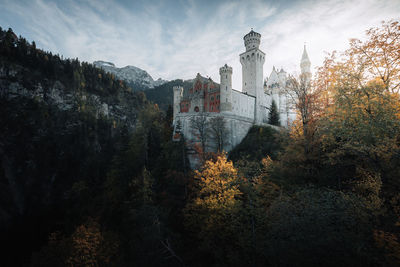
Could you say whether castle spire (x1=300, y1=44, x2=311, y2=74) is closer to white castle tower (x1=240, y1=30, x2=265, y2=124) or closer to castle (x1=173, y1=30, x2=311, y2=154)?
castle (x1=173, y1=30, x2=311, y2=154)

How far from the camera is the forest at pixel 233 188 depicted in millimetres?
8812

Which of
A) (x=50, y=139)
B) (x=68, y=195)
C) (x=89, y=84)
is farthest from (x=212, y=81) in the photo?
(x=89, y=84)

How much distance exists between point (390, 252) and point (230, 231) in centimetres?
1139

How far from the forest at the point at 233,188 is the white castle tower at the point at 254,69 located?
36.9 ft

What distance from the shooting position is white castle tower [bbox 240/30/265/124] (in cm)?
4156

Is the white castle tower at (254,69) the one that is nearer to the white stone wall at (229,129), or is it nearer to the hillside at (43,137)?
the white stone wall at (229,129)

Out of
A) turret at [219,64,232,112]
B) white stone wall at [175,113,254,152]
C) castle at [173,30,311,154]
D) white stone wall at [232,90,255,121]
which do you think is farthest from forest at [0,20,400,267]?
turret at [219,64,232,112]

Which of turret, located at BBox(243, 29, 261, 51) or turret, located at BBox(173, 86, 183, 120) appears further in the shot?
turret, located at BBox(173, 86, 183, 120)

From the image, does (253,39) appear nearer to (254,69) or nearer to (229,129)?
(254,69)

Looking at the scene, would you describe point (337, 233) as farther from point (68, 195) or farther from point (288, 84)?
point (68, 195)

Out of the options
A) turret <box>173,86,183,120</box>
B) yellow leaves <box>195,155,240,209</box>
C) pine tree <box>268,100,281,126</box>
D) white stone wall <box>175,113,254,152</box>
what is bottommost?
yellow leaves <box>195,155,240,209</box>

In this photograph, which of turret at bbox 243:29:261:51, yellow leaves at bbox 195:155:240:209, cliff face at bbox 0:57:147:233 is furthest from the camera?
cliff face at bbox 0:57:147:233

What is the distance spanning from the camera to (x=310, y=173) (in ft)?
45.3

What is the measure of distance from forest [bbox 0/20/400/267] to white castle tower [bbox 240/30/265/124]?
443 inches
